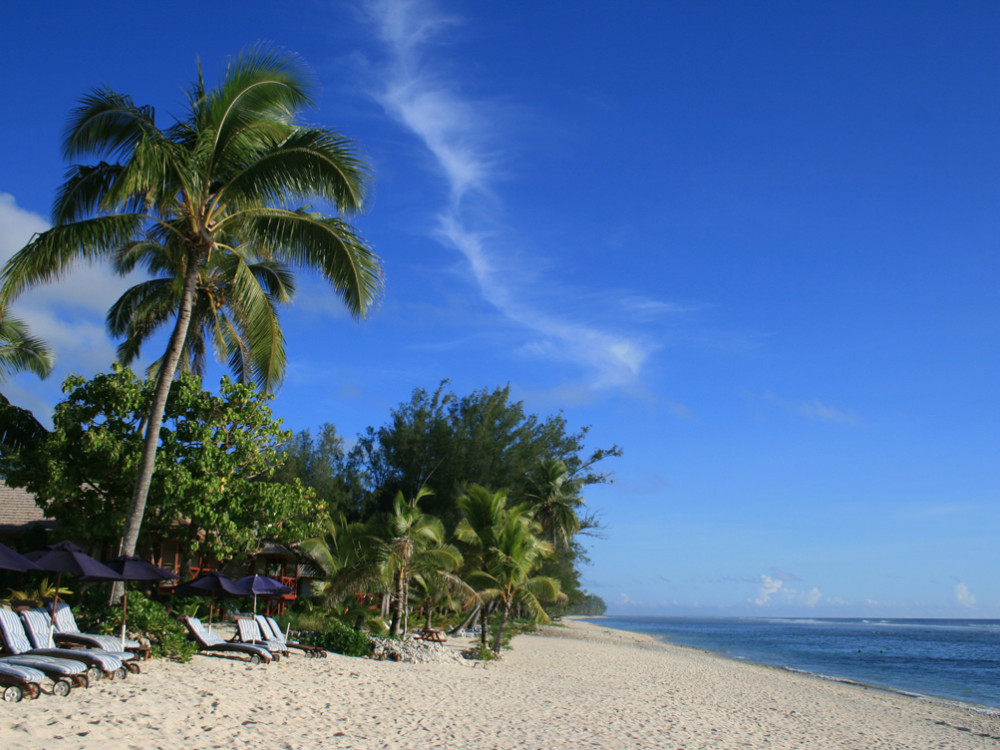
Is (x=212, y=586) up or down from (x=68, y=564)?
down

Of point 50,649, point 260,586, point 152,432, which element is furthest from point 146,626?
point 260,586

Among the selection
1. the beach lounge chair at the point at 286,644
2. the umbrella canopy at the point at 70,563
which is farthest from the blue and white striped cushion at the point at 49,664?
the beach lounge chair at the point at 286,644

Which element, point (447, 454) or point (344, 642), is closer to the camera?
point (344, 642)

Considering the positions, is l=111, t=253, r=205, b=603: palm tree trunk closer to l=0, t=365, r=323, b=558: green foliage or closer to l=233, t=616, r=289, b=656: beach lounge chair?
l=233, t=616, r=289, b=656: beach lounge chair

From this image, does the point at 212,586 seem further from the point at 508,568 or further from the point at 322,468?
the point at 322,468

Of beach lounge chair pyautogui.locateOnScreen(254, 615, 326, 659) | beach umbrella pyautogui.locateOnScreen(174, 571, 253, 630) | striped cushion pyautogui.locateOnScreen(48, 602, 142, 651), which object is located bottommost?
beach lounge chair pyautogui.locateOnScreen(254, 615, 326, 659)

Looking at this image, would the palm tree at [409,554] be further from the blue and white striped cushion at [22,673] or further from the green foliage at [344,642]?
the blue and white striped cushion at [22,673]

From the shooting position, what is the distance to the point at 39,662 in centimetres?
775

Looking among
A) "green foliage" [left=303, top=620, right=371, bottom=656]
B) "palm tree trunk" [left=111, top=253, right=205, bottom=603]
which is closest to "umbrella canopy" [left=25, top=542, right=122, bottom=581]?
"palm tree trunk" [left=111, top=253, right=205, bottom=603]

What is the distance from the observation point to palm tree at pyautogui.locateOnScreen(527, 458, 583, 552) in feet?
113

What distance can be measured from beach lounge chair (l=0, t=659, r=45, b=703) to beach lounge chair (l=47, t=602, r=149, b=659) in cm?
188

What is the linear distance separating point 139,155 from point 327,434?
24.3 metres

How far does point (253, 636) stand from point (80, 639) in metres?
3.82

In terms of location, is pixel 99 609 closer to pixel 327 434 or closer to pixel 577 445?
pixel 327 434
